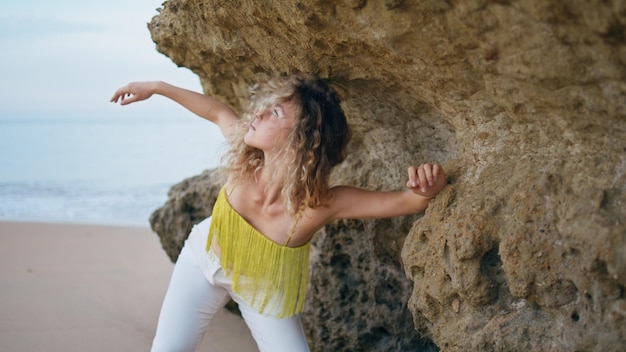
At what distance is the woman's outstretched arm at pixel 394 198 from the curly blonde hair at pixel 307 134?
8cm

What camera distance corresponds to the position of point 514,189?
8.15 ft

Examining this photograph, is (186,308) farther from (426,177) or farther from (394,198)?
(426,177)

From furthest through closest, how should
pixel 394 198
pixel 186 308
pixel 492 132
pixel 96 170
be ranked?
pixel 96 170
pixel 186 308
pixel 394 198
pixel 492 132

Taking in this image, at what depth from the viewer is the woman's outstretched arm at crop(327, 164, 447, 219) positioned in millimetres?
2684

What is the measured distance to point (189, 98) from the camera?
137 inches

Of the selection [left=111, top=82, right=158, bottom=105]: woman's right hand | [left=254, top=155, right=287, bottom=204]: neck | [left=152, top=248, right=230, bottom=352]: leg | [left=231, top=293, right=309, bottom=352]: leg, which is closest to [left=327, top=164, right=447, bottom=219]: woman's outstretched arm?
[left=254, top=155, right=287, bottom=204]: neck

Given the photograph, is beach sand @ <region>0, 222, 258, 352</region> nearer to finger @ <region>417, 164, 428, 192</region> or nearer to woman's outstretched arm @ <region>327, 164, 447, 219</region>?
woman's outstretched arm @ <region>327, 164, 447, 219</region>

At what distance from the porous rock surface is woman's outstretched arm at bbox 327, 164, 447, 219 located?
0.23 feet

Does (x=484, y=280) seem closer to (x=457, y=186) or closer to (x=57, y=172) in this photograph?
(x=457, y=186)

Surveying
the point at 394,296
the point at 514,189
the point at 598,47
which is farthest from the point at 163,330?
the point at 598,47

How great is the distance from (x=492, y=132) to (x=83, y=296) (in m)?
3.64

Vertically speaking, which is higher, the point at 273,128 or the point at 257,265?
the point at 273,128

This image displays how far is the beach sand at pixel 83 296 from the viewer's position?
4.45 metres

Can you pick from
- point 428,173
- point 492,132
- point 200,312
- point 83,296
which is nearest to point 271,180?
point 200,312
